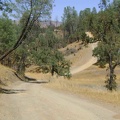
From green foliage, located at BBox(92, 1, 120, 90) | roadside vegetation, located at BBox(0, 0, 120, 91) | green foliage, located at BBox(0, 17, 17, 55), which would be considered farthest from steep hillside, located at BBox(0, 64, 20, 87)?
green foliage, located at BBox(92, 1, 120, 90)

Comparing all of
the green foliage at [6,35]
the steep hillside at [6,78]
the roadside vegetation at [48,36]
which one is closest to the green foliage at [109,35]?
the roadside vegetation at [48,36]

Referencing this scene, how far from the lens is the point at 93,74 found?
264ft

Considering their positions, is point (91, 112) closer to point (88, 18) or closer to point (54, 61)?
point (88, 18)

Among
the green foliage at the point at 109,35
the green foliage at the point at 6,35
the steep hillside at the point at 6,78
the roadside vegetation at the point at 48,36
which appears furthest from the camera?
the green foliage at the point at 6,35

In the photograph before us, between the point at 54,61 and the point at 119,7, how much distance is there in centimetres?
2268

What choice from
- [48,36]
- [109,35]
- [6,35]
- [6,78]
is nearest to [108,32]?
[109,35]

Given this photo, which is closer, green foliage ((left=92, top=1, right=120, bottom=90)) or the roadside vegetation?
the roadside vegetation

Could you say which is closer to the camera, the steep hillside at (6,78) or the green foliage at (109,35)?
the steep hillside at (6,78)

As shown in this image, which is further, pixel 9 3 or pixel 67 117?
pixel 9 3

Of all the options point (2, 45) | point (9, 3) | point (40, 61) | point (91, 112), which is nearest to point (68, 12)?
point (40, 61)

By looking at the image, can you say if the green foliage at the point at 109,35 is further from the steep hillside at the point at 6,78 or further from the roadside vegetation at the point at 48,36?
the steep hillside at the point at 6,78

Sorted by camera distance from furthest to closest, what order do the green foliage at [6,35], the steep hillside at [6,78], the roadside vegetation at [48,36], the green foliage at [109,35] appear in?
the green foliage at [6,35], the green foliage at [109,35], the steep hillside at [6,78], the roadside vegetation at [48,36]

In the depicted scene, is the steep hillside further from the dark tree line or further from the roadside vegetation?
the dark tree line

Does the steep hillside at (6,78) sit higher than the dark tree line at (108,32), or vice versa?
the dark tree line at (108,32)
